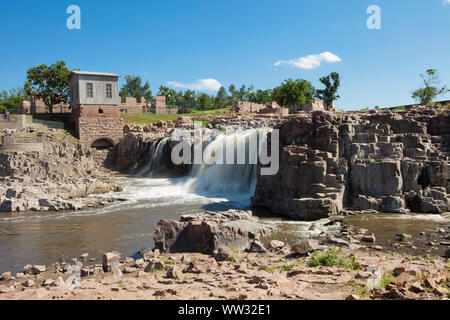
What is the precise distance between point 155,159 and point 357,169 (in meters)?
19.8

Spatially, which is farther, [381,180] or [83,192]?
[83,192]

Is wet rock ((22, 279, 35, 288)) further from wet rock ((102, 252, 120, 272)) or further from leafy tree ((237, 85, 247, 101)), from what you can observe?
leafy tree ((237, 85, 247, 101))

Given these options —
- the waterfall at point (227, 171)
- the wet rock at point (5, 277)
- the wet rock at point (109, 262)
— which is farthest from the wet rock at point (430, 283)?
the waterfall at point (227, 171)

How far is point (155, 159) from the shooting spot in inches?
1233

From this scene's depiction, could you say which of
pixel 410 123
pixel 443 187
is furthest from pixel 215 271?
pixel 410 123

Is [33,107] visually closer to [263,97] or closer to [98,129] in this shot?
[98,129]

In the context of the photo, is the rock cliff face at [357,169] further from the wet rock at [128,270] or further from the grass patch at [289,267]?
the wet rock at [128,270]

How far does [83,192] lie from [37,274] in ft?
42.7

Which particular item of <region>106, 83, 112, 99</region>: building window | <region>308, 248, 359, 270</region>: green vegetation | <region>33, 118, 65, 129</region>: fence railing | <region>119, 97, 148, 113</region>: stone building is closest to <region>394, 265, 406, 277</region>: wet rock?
<region>308, 248, 359, 270</region>: green vegetation

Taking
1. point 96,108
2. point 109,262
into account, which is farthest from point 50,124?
point 109,262

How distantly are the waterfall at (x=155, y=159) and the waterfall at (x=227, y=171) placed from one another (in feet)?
15.9

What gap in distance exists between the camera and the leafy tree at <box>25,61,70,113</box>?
41.4m

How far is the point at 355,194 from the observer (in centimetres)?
1510

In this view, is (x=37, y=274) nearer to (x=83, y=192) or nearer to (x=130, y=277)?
(x=130, y=277)
